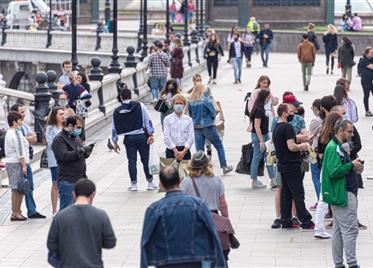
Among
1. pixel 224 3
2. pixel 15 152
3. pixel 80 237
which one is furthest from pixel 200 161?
pixel 224 3

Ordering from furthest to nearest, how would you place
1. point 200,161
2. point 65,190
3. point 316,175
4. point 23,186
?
1. point 316,175
2. point 23,186
3. point 65,190
4. point 200,161

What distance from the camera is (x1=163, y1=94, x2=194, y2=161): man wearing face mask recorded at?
18.6 metres

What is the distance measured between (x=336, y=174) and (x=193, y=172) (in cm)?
185

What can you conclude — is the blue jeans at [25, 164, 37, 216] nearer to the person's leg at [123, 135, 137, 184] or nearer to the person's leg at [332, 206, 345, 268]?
the person's leg at [123, 135, 137, 184]

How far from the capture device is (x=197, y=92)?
20359 millimetres

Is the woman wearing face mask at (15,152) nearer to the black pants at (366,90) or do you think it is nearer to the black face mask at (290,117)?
the black face mask at (290,117)

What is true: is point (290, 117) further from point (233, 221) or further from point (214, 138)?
point (214, 138)

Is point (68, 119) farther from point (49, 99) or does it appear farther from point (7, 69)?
point (7, 69)

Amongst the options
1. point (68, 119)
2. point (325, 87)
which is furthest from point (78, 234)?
point (325, 87)

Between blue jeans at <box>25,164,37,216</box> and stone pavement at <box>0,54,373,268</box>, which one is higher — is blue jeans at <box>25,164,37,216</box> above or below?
above

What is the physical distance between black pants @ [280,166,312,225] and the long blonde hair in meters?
4.27

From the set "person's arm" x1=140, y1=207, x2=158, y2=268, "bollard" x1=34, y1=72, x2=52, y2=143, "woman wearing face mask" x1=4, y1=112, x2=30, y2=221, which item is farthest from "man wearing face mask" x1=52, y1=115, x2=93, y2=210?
"bollard" x1=34, y1=72, x2=52, y2=143

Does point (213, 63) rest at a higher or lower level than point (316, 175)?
lower

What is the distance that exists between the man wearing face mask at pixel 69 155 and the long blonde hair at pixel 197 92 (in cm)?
458
